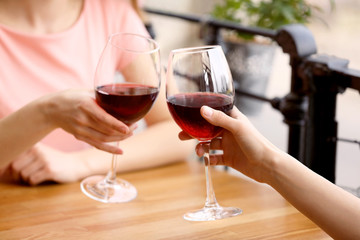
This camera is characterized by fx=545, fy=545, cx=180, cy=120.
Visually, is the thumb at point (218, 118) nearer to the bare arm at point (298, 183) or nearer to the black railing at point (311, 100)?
the bare arm at point (298, 183)

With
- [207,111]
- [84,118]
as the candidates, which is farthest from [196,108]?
[84,118]

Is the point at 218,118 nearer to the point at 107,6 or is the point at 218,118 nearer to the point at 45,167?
the point at 45,167

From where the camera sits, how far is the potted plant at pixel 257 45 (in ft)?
10.6

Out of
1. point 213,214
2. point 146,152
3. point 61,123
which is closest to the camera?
point 213,214

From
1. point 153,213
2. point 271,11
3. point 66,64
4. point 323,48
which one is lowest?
point 323,48

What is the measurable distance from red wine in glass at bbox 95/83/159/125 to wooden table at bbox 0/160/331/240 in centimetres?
21

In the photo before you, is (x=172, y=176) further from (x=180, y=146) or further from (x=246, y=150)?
(x=246, y=150)

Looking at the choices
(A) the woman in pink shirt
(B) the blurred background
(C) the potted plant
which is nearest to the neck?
(A) the woman in pink shirt

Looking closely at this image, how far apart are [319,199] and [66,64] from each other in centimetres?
105

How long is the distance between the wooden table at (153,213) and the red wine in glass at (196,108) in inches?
7.6

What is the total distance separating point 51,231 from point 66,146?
0.67m

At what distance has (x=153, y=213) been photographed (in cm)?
114

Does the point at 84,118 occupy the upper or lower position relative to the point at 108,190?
upper

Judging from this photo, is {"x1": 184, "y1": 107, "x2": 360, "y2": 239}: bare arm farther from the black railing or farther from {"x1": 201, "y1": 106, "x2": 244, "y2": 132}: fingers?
the black railing
